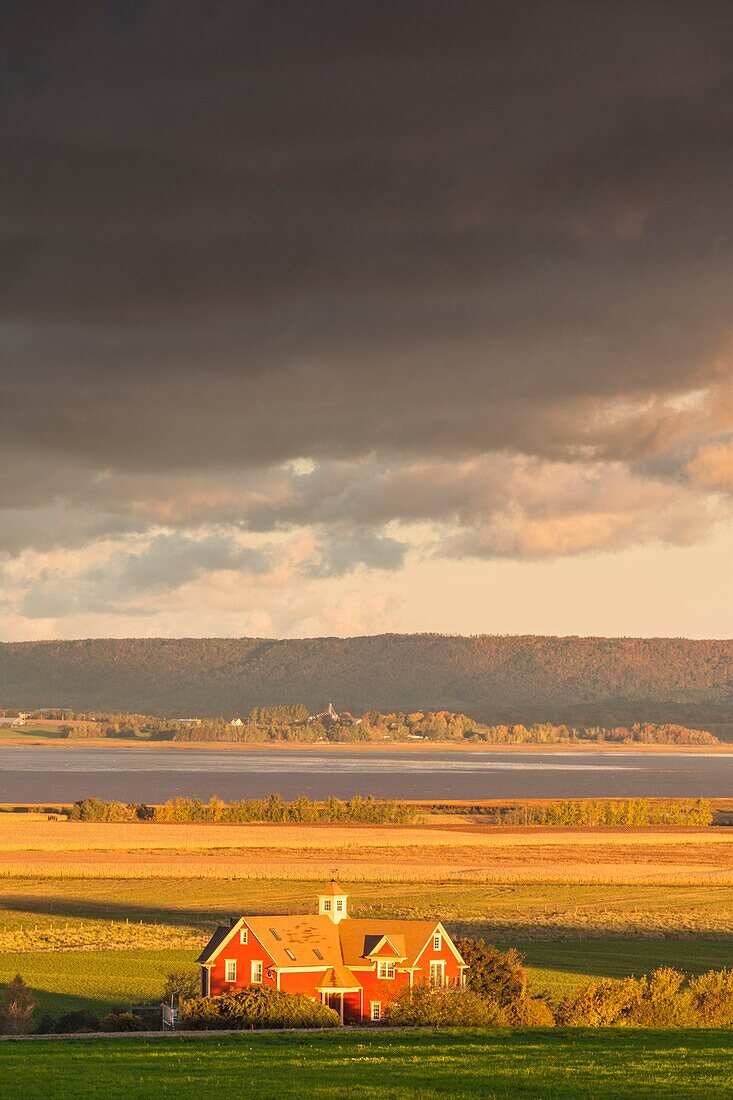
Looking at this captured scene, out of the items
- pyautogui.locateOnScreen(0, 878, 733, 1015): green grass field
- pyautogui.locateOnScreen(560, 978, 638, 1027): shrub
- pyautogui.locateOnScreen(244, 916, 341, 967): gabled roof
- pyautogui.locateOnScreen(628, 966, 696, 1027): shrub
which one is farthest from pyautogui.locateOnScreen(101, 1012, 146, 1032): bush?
pyautogui.locateOnScreen(628, 966, 696, 1027): shrub

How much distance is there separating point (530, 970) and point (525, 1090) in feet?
98.7

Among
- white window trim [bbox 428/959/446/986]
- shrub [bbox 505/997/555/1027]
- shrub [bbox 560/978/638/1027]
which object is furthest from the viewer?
white window trim [bbox 428/959/446/986]

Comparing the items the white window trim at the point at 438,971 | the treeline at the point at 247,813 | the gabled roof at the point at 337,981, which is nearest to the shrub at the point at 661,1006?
the white window trim at the point at 438,971

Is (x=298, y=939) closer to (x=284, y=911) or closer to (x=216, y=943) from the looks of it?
(x=216, y=943)

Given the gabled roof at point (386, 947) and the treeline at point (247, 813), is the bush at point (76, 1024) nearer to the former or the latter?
the gabled roof at point (386, 947)

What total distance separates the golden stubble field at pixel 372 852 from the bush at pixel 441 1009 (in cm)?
4792

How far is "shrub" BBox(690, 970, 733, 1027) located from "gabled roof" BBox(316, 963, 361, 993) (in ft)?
33.7

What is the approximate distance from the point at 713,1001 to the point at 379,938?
10.3 m

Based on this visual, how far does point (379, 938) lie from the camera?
4375 centimetres

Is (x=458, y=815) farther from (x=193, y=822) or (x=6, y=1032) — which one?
(x=6, y=1032)

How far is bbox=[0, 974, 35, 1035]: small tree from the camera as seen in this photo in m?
38.4

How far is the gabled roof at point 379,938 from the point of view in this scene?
142ft

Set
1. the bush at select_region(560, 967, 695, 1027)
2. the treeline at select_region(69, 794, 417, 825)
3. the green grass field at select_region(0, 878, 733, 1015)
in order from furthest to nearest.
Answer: the treeline at select_region(69, 794, 417, 825) < the green grass field at select_region(0, 878, 733, 1015) < the bush at select_region(560, 967, 695, 1027)

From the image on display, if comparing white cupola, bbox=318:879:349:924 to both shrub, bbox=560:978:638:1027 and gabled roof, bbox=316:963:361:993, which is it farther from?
shrub, bbox=560:978:638:1027
